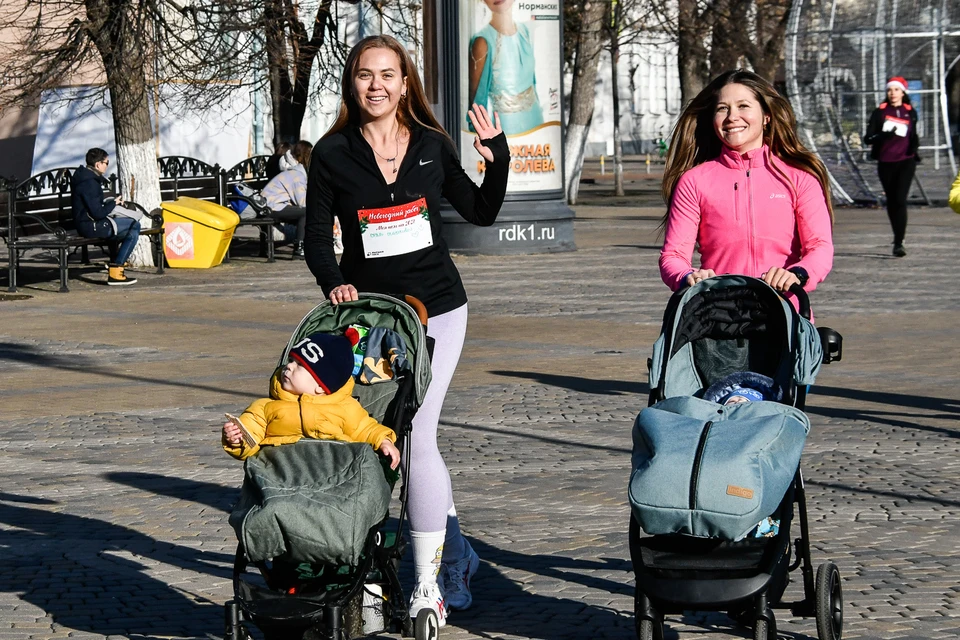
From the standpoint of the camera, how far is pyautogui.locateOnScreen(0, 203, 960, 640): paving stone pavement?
550cm

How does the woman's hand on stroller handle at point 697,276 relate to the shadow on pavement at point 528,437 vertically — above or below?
above

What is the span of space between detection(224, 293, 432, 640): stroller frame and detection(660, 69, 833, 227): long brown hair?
1173 millimetres

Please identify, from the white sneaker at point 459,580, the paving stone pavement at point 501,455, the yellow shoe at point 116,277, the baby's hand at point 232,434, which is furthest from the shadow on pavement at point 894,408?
the yellow shoe at point 116,277

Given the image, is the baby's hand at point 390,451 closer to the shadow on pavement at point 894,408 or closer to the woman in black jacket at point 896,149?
the shadow on pavement at point 894,408

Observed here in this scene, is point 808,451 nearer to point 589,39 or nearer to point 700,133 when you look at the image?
point 700,133

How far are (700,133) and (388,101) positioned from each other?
46.2 inches

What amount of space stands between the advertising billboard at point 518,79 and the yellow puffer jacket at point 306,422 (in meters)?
15.7

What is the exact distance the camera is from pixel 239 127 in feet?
110

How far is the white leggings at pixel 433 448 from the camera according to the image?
5.14 meters

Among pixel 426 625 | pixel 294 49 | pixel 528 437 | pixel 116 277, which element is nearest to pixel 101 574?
pixel 426 625

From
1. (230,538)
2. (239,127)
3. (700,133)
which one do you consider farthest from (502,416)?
(239,127)

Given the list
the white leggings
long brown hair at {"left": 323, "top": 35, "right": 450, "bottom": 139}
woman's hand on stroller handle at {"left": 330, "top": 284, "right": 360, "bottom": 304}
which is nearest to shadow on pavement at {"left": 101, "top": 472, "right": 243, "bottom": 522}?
the white leggings

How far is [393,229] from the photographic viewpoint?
5.13 m

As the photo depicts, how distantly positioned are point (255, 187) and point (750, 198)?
1979 cm
